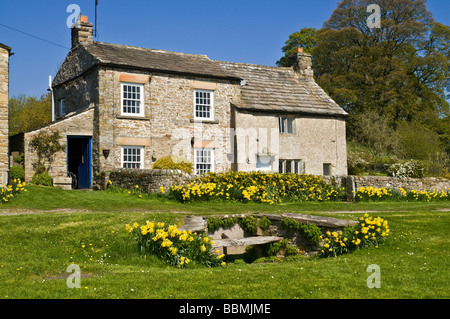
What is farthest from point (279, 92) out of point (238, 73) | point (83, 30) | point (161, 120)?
point (83, 30)

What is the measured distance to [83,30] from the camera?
1001 inches

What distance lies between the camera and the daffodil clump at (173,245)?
10.1m

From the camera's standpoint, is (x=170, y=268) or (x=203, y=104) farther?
(x=203, y=104)

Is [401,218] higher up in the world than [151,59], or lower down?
lower down

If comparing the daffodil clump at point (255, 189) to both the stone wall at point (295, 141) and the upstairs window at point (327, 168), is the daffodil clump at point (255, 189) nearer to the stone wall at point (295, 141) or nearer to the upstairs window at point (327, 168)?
the stone wall at point (295, 141)

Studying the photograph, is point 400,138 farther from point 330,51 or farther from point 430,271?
point 430,271

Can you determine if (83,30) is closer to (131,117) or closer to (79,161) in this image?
(131,117)

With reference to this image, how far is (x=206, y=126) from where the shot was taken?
1004 inches

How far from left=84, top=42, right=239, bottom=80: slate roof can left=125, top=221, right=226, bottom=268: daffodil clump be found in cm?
1424

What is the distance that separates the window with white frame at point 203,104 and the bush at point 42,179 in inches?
312

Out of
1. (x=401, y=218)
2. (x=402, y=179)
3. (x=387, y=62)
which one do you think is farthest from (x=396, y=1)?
(x=401, y=218)

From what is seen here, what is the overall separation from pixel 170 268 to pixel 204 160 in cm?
1591

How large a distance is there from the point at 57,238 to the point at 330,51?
Result: 41009 millimetres
